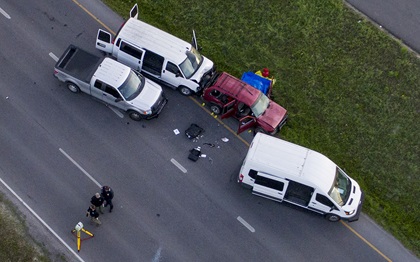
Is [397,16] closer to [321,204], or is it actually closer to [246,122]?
[246,122]

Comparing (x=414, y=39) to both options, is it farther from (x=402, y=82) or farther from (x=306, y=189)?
(x=306, y=189)

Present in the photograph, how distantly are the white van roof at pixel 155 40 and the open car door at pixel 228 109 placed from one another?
9.61ft

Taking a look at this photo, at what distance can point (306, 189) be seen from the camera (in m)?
21.6

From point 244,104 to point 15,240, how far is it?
438 inches

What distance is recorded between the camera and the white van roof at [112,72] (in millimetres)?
23469

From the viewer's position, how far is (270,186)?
72.0 ft

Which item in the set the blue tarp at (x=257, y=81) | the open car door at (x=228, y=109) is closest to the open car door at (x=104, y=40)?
the open car door at (x=228, y=109)

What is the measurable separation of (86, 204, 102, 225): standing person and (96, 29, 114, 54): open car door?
7.94 m

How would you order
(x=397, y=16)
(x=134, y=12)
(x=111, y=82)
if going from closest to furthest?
(x=111, y=82), (x=134, y=12), (x=397, y=16)

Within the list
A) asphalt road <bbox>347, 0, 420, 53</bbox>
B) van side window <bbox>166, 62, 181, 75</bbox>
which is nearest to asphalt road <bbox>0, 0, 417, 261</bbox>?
van side window <bbox>166, 62, 181, 75</bbox>

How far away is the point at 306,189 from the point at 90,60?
1112cm

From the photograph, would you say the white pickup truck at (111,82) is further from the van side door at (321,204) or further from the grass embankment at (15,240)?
the van side door at (321,204)

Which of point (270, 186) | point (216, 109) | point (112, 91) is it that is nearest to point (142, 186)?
point (112, 91)

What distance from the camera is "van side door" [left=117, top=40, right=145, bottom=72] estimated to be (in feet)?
80.4
